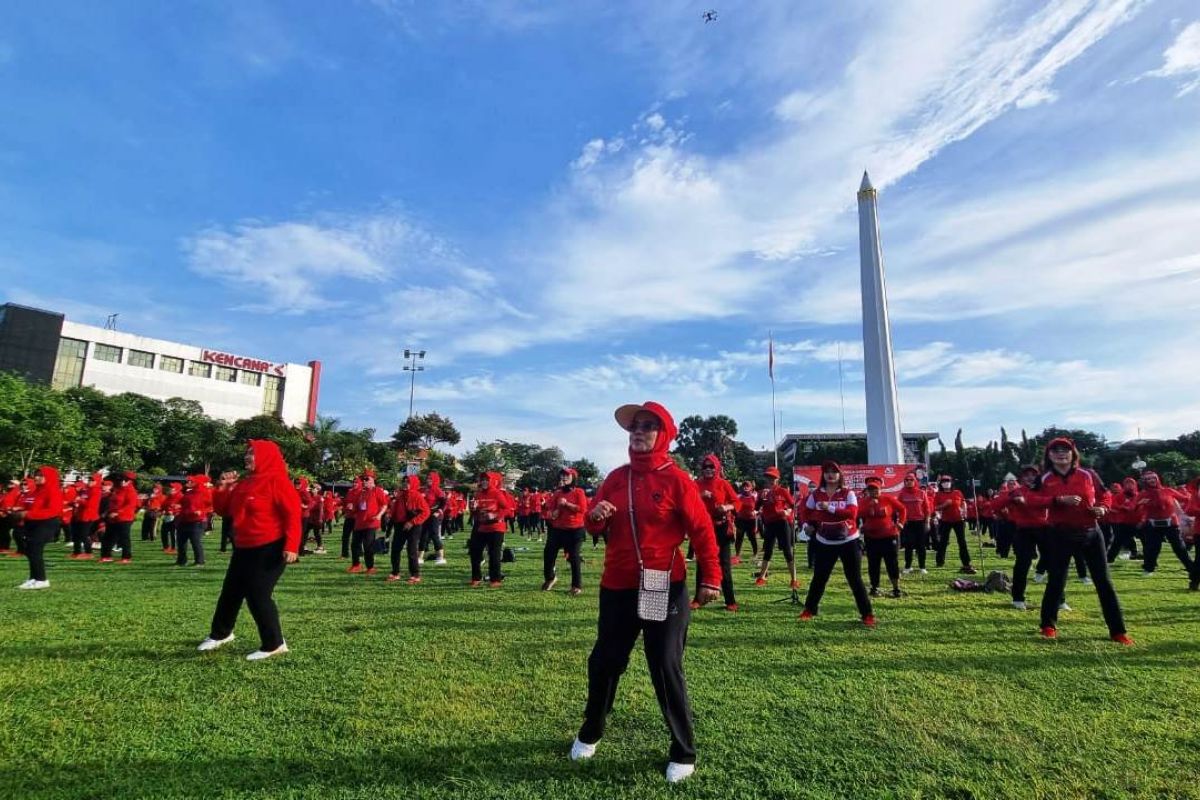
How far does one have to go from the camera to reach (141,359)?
78500mm

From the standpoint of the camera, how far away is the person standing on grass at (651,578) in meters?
3.76

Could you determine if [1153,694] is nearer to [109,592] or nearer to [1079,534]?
[1079,534]

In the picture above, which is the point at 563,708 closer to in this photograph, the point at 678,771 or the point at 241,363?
the point at 678,771

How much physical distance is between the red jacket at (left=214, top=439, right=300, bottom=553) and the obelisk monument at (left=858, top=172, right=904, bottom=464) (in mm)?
49946

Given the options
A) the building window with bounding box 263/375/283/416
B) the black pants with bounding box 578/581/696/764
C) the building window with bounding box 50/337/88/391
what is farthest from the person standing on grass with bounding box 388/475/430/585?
the building window with bounding box 263/375/283/416

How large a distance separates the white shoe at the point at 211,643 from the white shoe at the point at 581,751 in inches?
174

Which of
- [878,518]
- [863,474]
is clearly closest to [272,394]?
[863,474]

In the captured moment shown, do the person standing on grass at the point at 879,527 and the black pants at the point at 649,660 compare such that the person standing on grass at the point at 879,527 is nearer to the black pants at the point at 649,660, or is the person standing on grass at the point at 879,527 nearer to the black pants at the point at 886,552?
the black pants at the point at 886,552

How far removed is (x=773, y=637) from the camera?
23.2 ft

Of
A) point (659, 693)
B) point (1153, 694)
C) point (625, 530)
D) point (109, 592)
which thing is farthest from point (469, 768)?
point (109, 592)

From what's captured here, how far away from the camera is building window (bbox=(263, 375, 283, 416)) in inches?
3548

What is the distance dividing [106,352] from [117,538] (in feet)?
253

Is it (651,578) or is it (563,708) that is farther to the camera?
(563,708)

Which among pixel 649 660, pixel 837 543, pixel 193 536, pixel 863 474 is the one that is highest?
pixel 863 474
